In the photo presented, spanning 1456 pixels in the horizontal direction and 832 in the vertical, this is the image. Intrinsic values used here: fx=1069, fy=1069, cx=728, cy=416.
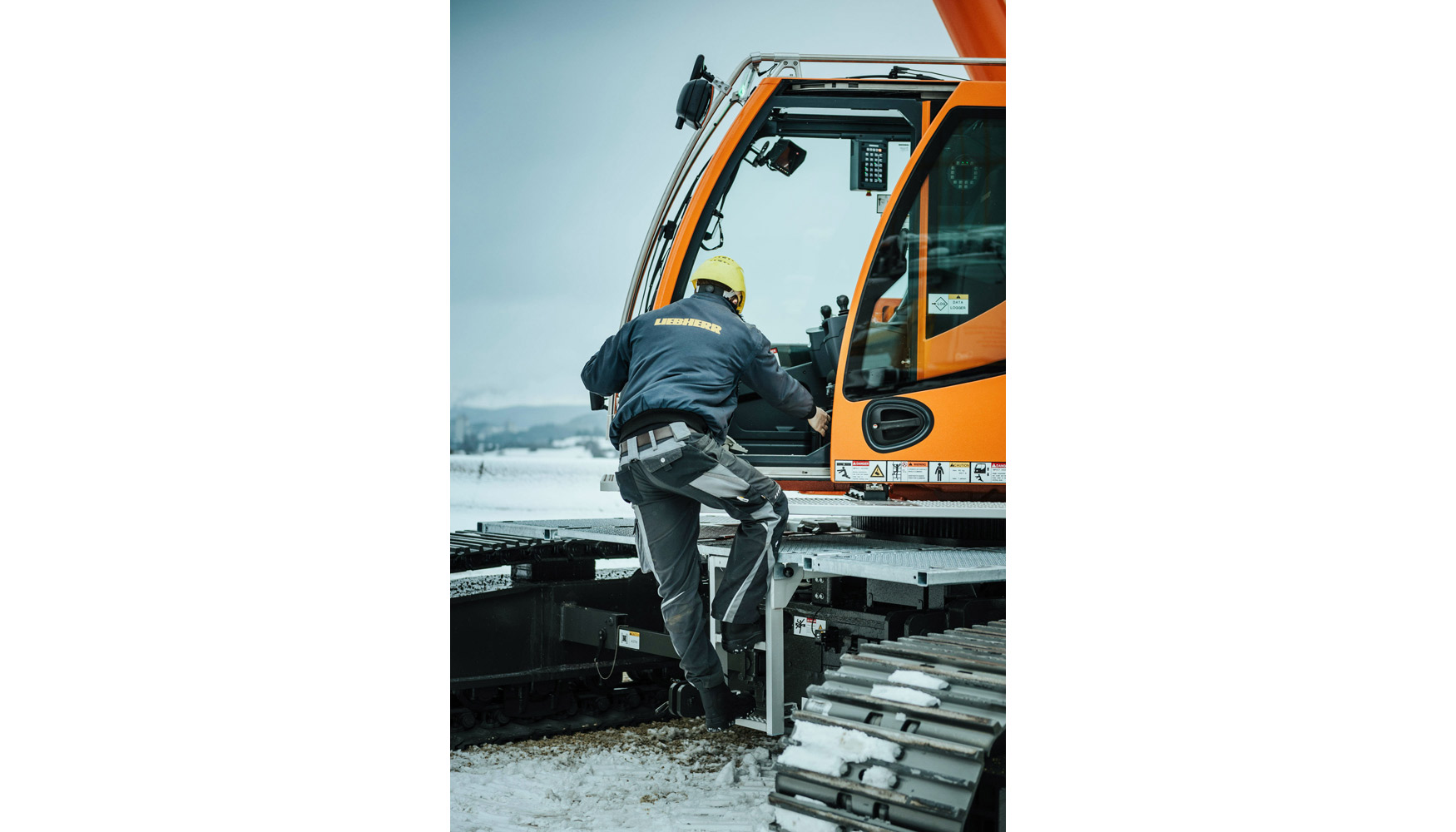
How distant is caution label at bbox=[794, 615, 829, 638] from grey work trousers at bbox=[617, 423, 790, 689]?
0.54 ft

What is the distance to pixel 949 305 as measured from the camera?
3.72 metres

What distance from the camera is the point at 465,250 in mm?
8820

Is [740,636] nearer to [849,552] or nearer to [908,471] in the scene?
[849,552]

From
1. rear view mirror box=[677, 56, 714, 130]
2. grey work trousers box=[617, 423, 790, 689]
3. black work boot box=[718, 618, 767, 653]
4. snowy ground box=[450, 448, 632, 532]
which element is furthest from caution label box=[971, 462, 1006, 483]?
snowy ground box=[450, 448, 632, 532]

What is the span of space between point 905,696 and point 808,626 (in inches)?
48.6

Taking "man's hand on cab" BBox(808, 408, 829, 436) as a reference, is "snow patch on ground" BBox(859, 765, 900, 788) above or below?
below

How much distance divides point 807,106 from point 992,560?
6.08 ft

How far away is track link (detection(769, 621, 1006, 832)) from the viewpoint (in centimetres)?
217

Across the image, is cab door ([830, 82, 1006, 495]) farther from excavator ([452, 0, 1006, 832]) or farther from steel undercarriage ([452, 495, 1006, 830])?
steel undercarriage ([452, 495, 1006, 830])

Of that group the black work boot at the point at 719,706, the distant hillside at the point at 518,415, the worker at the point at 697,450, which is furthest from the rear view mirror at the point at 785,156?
the distant hillside at the point at 518,415

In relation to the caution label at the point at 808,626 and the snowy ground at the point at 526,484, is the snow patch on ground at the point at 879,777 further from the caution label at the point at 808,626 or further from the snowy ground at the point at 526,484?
the snowy ground at the point at 526,484

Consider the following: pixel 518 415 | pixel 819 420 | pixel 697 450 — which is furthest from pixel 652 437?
pixel 518 415

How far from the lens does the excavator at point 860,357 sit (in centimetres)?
364
